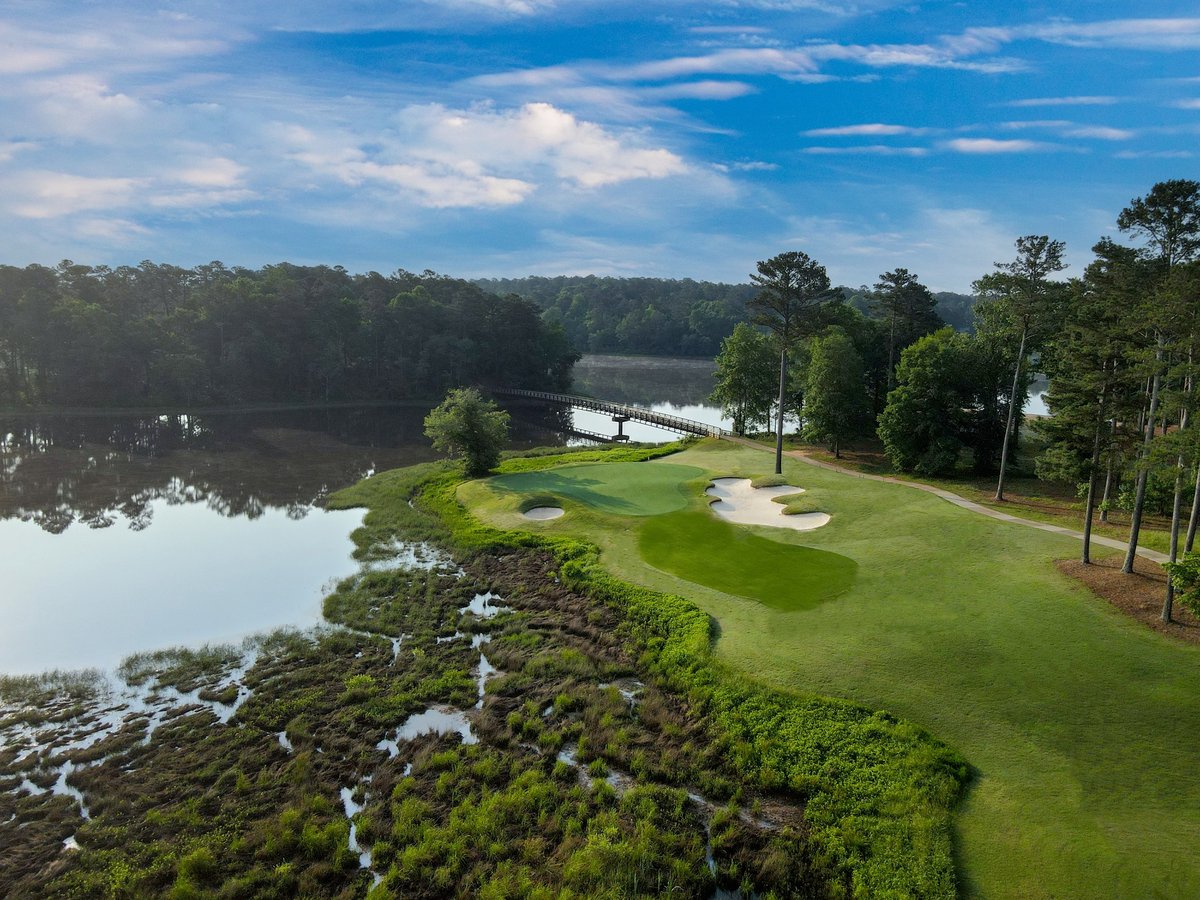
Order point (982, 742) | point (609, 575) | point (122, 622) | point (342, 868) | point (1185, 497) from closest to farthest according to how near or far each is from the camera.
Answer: point (342, 868), point (982, 742), point (122, 622), point (609, 575), point (1185, 497)

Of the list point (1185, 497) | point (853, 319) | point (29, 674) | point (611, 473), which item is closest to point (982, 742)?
point (1185, 497)

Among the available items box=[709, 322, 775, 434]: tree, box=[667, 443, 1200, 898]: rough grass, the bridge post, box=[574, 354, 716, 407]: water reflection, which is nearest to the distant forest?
box=[574, 354, 716, 407]: water reflection

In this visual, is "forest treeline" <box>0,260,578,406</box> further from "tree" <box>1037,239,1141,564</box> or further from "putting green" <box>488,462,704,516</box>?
"tree" <box>1037,239,1141,564</box>

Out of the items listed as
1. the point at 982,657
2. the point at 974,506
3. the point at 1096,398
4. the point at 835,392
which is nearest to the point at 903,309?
the point at 835,392

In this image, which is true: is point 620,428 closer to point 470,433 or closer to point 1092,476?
point 470,433

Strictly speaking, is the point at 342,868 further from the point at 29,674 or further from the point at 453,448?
the point at 453,448

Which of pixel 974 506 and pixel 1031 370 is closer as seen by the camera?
pixel 974 506
